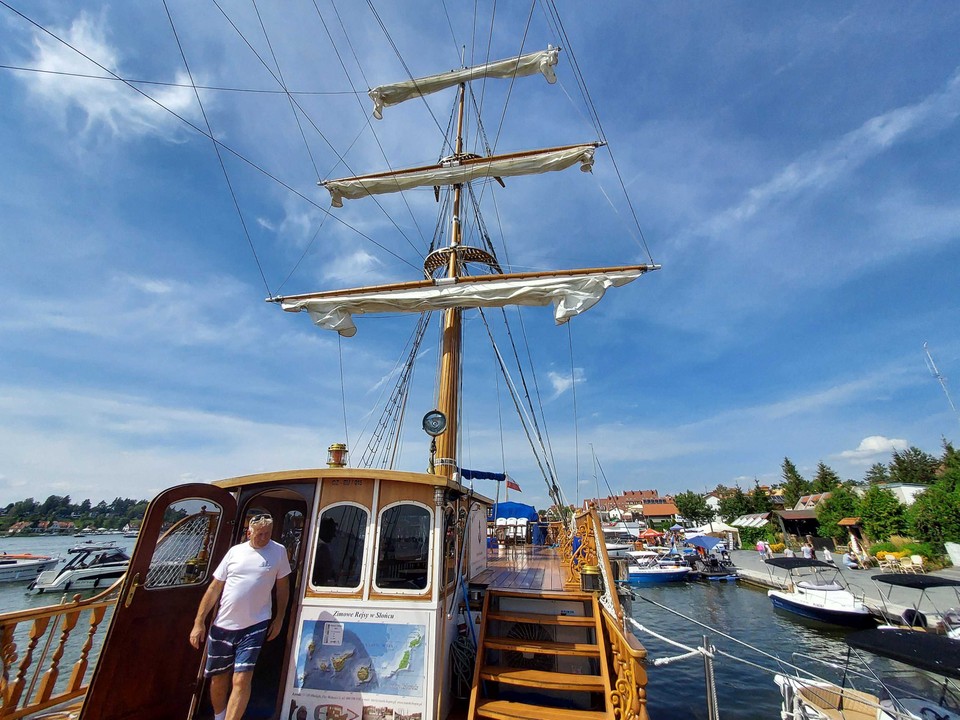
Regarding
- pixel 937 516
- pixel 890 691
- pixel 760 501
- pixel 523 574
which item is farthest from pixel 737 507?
pixel 523 574

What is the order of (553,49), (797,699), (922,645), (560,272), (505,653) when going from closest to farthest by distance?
(505,653) → (922,645) → (797,699) → (560,272) → (553,49)

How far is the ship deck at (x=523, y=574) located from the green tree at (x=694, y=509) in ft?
196

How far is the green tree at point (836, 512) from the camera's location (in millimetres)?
35156

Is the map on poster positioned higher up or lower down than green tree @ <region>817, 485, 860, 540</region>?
lower down

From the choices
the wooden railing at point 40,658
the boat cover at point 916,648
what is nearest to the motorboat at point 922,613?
the boat cover at point 916,648

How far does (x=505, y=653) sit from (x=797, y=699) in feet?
21.1

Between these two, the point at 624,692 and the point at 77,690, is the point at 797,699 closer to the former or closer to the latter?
the point at 624,692

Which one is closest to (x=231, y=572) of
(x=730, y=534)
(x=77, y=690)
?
(x=77, y=690)

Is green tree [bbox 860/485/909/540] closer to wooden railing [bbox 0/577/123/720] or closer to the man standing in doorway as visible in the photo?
the man standing in doorway

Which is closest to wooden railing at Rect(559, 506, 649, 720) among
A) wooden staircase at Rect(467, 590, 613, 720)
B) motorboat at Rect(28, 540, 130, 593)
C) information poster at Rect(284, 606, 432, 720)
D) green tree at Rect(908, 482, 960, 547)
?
wooden staircase at Rect(467, 590, 613, 720)

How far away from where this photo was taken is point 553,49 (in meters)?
14.1

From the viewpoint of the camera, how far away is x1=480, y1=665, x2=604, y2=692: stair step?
476 cm

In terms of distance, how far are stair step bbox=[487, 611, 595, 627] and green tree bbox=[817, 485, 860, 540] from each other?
41342mm

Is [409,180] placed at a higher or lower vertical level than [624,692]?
higher
